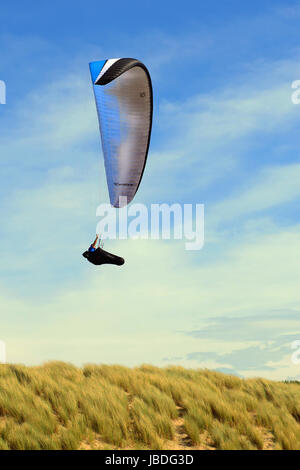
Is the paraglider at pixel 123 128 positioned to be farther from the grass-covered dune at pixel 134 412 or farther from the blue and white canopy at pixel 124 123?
the grass-covered dune at pixel 134 412

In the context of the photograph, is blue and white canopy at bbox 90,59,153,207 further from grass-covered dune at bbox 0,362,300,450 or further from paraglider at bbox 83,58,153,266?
grass-covered dune at bbox 0,362,300,450

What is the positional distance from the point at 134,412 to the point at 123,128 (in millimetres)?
10087

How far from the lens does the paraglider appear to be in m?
18.3

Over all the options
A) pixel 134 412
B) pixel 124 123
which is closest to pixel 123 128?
pixel 124 123

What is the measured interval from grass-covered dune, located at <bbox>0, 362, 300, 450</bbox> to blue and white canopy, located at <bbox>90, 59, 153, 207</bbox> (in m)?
7.28

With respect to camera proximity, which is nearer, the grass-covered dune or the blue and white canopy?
the grass-covered dune

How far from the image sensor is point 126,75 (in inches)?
740

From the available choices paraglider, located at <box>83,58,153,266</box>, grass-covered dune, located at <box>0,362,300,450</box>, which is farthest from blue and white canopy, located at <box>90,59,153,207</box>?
grass-covered dune, located at <box>0,362,300,450</box>

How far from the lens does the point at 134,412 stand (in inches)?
707

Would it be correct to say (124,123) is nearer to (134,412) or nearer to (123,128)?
(123,128)

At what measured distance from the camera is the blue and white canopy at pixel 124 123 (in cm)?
1823

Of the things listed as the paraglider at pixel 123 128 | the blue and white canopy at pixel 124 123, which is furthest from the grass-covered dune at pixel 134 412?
the blue and white canopy at pixel 124 123

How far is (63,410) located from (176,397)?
4771 mm

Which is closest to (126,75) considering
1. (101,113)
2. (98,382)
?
(101,113)
